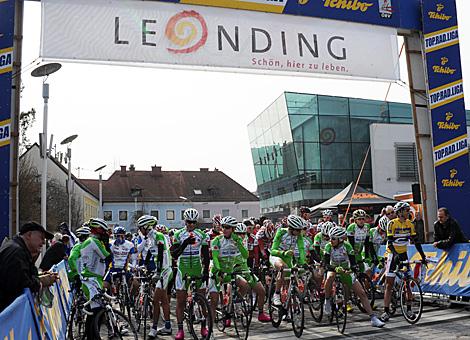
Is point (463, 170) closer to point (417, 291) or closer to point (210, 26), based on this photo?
point (417, 291)

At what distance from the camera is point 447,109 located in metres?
13.0

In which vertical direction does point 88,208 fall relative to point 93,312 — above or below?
above

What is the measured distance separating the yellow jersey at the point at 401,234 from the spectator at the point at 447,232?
1248 mm

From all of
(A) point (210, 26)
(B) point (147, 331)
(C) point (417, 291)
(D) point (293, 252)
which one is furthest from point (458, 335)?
(A) point (210, 26)

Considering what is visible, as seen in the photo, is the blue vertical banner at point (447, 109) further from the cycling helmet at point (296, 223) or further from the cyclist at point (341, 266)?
the cycling helmet at point (296, 223)

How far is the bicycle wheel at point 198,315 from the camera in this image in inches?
318

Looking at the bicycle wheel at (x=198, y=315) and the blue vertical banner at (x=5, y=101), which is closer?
the bicycle wheel at (x=198, y=315)

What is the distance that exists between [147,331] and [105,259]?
282 centimetres

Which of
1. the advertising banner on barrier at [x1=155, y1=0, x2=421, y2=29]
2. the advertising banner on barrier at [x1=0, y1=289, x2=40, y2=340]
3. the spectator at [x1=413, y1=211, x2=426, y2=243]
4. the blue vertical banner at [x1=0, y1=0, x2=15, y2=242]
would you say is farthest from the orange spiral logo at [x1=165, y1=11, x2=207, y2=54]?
the spectator at [x1=413, y1=211, x2=426, y2=243]

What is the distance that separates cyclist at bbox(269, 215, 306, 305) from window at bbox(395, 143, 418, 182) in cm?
2661

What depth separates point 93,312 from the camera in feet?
23.2

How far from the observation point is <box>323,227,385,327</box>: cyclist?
9.17 meters

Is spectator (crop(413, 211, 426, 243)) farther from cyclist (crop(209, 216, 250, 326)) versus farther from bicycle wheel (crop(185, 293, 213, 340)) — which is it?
bicycle wheel (crop(185, 293, 213, 340))

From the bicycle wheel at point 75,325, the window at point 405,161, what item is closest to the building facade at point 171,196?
the window at point 405,161
